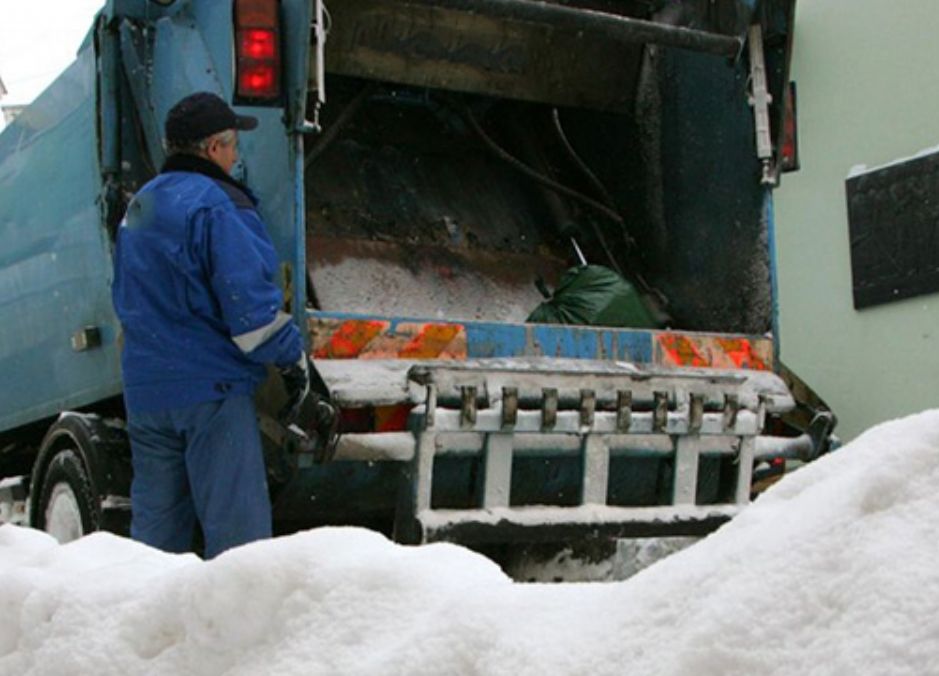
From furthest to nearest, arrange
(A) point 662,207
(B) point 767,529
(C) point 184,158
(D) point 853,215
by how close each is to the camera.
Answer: (D) point 853,215, (A) point 662,207, (C) point 184,158, (B) point 767,529

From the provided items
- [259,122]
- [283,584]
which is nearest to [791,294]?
[259,122]

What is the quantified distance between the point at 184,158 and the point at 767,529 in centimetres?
281

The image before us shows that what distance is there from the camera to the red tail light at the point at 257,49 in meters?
3.84

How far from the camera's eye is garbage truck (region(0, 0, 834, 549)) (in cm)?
384

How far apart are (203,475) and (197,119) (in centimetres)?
97

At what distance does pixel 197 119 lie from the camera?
3770mm

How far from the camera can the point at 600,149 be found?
18.0 ft

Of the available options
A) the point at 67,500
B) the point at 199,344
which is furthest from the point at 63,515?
the point at 199,344

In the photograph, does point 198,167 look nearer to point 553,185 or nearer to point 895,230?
point 553,185

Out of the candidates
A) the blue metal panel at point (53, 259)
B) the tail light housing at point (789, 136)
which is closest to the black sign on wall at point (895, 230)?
the tail light housing at point (789, 136)

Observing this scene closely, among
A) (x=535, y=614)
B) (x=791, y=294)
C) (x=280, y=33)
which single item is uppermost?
(x=280, y=33)

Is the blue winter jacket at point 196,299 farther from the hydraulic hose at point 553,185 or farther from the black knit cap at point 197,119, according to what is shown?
the hydraulic hose at point 553,185

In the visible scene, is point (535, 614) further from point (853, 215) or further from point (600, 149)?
point (853, 215)

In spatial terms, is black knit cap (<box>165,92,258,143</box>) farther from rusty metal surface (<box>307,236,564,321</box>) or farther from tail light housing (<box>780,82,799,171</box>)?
tail light housing (<box>780,82,799,171</box>)
